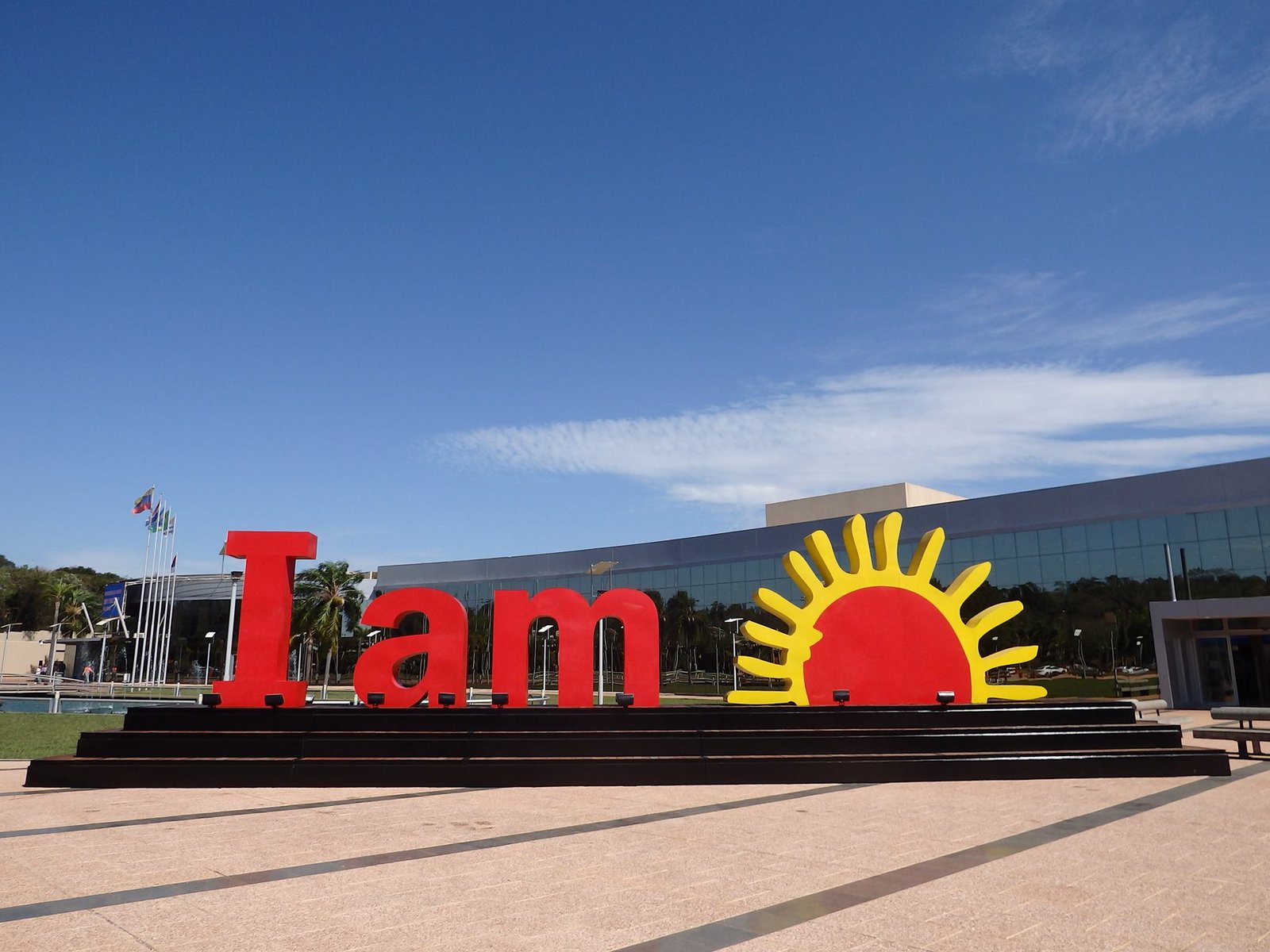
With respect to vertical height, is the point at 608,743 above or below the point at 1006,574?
below

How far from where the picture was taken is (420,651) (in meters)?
15.8

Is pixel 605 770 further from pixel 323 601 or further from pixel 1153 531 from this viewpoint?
pixel 323 601

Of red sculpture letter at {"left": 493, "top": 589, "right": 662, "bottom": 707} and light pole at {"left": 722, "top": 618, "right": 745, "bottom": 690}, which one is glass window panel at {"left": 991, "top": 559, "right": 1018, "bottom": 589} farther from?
→ red sculpture letter at {"left": 493, "top": 589, "right": 662, "bottom": 707}

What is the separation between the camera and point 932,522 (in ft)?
145

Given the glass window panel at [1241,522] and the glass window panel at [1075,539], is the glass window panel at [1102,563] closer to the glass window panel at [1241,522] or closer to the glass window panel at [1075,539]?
the glass window panel at [1075,539]

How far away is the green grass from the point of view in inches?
749

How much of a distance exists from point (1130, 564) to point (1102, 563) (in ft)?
3.54

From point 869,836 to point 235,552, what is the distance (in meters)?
11.6

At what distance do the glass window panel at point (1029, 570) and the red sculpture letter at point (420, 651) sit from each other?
32.1m

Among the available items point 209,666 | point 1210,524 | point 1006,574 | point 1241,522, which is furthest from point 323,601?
point 1241,522

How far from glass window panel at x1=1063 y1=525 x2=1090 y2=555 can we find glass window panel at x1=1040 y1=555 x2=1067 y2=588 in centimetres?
58

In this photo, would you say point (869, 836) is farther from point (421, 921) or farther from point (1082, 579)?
point (1082, 579)

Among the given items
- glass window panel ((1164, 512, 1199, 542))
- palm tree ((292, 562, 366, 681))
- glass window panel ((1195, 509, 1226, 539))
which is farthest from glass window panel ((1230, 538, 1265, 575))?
palm tree ((292, 562, 366, 681))

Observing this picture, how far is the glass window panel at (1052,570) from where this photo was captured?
39.4 metres
